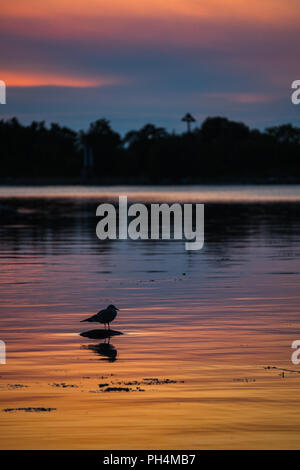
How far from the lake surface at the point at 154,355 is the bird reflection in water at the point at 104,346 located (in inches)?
2.8

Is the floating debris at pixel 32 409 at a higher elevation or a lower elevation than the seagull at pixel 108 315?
lower

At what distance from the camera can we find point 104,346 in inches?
749

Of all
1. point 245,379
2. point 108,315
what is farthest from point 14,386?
point 108,315

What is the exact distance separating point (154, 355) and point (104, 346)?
1.49 meters

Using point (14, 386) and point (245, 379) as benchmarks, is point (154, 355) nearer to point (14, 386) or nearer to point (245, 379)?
point (245, 379)

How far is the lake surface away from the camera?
1303 cm

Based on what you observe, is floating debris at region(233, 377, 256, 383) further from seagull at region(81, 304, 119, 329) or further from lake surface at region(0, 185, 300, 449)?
seagull at region(81, 304, 119, 329)

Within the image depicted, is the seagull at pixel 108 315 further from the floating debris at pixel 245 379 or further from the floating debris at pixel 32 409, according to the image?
the floating debris at pixel 32 409

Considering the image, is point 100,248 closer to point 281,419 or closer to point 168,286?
point 168,286

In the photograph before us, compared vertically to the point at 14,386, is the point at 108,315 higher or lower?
higher

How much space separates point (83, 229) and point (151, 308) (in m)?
36.0

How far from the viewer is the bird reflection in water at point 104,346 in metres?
18.1

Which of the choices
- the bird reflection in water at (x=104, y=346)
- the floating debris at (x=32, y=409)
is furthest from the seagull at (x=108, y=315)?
the floating debris at (x=32, y=409)
